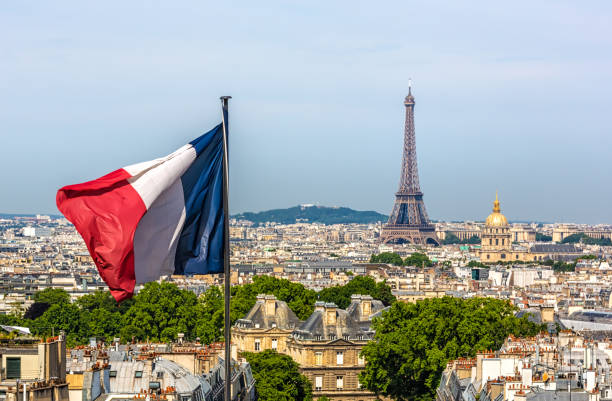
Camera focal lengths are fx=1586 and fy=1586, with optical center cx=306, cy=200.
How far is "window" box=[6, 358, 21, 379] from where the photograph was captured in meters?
Result: 27.4

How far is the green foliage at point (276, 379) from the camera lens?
56.8m

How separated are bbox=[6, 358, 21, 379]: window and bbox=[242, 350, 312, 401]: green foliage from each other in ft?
93.5

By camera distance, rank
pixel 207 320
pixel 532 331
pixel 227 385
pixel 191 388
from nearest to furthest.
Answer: pixel 227 385 → pixel 191 388 → pixel 532 331 → pixel 207 320

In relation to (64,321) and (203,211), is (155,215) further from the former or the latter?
(64,321)

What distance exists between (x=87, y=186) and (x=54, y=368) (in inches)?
367

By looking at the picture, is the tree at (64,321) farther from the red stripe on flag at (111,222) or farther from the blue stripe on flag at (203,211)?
the red stripe on flag at (111,222)

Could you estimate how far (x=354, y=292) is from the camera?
4181 inches

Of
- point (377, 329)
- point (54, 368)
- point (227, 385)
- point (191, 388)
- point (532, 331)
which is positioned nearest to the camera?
point (227, 385)

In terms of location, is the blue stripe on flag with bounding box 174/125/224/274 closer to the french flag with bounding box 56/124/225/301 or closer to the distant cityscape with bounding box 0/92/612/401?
the french flag with bounding box 56/124/225/301

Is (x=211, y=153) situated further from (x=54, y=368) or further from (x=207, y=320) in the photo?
(x=207, y=320)

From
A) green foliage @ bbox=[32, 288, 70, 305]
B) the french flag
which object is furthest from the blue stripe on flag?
green foliage @ bbox=[32, 288, 70, 305]

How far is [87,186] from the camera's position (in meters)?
18.5

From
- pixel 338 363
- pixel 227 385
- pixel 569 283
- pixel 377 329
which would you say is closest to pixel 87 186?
pixel 227 385

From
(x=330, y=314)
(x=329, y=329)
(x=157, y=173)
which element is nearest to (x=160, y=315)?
(x=330, y=314)
